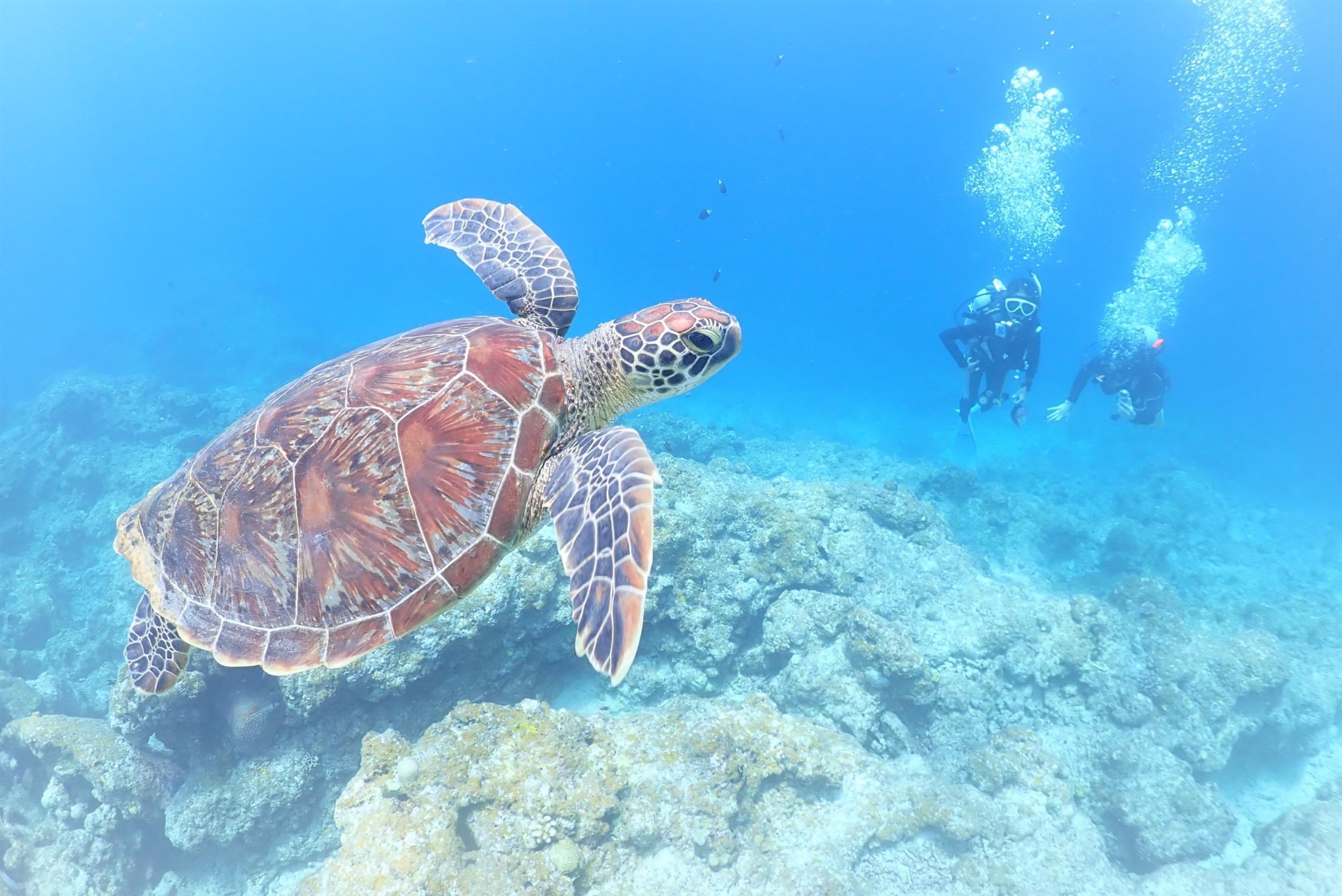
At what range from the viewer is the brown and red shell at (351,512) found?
2.40 meters

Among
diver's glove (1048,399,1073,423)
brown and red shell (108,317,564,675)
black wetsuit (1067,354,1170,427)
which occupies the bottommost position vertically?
brown and red shell (108,317,564,675)

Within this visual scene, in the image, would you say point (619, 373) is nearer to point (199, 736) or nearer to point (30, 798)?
point (199, 736)

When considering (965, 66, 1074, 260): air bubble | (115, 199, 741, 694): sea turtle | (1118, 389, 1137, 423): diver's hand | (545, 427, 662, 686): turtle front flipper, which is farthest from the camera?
(965, 66, 1074, 260): air bubble

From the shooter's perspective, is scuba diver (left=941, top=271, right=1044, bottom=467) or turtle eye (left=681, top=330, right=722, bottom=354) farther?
scuba diver (left=941, top=271, right=1044, bottom=467)

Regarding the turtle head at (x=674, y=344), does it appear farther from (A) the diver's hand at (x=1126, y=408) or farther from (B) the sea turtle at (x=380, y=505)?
(A) the diver's hand at (x=1126, y=408)

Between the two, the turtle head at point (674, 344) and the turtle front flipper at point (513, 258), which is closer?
the turtle head at point (674, 344)

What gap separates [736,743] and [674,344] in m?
2.93

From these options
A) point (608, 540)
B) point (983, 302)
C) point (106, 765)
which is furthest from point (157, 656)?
point (983, 302)

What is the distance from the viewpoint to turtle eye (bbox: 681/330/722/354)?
2943 mm

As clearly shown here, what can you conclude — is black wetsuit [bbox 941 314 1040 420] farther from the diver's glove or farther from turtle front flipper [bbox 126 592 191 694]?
turtle front flipper [bbox 126 592 191 694]

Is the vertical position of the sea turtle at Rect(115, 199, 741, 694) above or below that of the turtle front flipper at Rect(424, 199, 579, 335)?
below

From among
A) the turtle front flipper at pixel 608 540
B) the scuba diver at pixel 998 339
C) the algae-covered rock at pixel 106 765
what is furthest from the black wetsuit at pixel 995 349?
the algae-covered rock at pixel 106 765

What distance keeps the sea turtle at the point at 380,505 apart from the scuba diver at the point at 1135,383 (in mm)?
10282

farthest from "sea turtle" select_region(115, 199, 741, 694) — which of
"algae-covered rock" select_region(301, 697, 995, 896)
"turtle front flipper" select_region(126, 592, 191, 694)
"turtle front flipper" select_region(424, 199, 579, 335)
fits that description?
"algae-covered rock" select_region(301, 697, 995, 896)
